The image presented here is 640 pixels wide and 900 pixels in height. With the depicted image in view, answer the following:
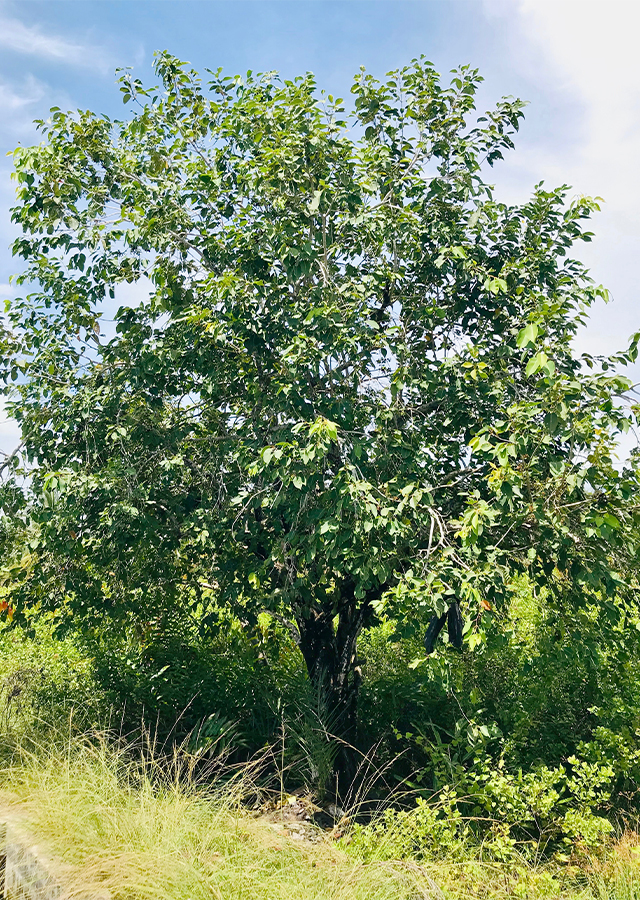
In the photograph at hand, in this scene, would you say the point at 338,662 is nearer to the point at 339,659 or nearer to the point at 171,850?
the point at 339,659

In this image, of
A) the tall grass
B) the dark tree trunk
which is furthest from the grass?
the dark tree trunk

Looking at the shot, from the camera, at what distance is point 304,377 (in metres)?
5.79

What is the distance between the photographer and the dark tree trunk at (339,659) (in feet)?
23.9

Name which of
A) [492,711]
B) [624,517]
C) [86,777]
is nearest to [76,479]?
[86,777]

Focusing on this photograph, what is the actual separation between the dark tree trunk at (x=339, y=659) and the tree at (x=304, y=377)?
7 cm

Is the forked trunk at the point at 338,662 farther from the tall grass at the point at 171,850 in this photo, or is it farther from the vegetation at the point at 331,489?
the tall grass at the point at 171,850

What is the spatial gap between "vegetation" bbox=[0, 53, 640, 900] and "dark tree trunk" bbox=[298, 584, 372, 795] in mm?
37

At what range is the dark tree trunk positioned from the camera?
7.29 m

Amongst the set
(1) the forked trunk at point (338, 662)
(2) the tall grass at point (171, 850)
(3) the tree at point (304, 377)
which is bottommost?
(2) the tall grass at point (171, 850)

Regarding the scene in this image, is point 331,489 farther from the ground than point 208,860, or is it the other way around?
point 331,489

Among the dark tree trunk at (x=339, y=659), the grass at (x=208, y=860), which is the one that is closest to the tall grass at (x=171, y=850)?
the grass at (x=208, y=860)

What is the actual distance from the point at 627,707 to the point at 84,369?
560cm

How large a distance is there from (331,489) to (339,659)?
9.43 feet

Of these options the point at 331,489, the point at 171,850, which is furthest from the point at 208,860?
the point at 331,489
